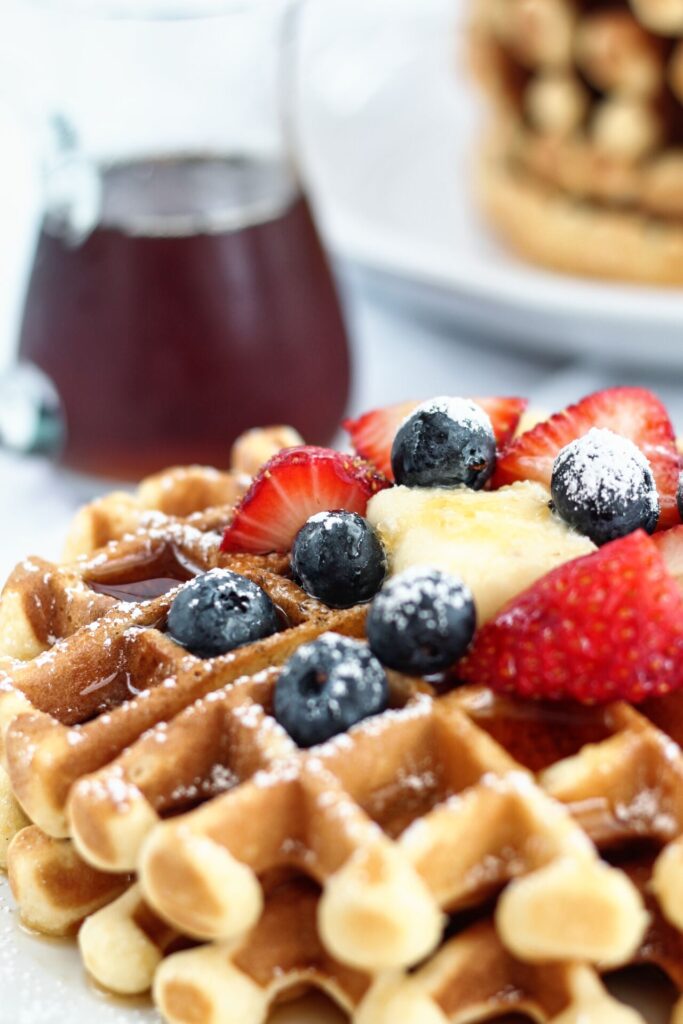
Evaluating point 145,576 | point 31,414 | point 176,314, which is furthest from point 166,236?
point 145,576

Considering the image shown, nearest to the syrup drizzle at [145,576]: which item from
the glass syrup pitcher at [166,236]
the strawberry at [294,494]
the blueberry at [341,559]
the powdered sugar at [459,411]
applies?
the strawberry at [294,494]

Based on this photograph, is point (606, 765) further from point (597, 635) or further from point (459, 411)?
point (459, 411)

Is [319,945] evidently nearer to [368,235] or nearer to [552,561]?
[552,561]

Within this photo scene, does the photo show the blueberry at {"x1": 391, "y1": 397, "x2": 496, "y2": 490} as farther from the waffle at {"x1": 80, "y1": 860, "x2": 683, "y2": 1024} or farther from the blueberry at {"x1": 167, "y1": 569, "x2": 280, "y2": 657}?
the waffle at {"x1": 80, "y1": 860, "x2": 683, "y2": 1024}

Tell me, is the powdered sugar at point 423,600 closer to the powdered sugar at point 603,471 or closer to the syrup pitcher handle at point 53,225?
the powdered sugar at point 603,471

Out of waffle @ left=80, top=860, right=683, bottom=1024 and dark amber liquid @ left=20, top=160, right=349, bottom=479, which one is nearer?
waffle @ left=80, top=860, right=683, bottom=1024

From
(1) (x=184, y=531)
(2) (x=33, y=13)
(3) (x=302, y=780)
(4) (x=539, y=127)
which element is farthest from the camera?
(4) (x=539, y=127)

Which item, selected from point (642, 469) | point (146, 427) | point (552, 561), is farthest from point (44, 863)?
point (146, 427)

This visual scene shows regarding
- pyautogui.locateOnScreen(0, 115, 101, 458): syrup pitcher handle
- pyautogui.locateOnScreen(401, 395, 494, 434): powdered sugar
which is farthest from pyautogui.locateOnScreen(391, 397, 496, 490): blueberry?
pyautogui.locateOnScreen(0, 115, 101, 458): syrup pitcher handle
